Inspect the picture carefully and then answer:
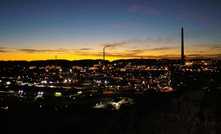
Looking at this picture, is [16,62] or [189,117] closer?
[189,117]

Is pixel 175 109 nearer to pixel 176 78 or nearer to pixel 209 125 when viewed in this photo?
pixel 209 125

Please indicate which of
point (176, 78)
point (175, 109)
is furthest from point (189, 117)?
point (176, 78)

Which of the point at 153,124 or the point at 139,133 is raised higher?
the point at 153,124

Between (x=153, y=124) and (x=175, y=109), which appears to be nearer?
(x=175, y=109)

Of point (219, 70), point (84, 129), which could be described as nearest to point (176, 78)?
point (219, 70)

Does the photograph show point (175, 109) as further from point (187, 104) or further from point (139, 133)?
point (139, 133)

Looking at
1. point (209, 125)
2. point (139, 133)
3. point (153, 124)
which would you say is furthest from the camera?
point (139, 133)

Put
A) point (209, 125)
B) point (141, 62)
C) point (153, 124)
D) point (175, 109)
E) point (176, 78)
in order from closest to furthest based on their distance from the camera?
point (209, 125) < point (175, 109) < point (153, 124) < point (176, 78) < point (141, 62)

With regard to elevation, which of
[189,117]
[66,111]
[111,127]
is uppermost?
[189,117]

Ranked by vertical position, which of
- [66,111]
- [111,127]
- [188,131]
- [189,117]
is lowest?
[66,111]
